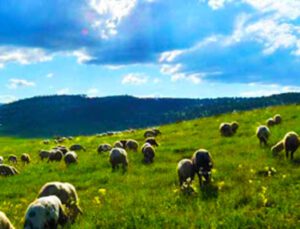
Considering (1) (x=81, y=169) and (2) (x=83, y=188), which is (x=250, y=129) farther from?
(2) (x=83, y=188)

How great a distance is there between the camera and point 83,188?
27609 mm

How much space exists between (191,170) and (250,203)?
5381 mm

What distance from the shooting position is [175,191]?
21.8 metres

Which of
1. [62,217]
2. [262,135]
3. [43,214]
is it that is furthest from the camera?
[262,135]

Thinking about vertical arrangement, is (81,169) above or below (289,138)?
below

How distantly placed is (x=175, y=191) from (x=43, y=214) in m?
7.14

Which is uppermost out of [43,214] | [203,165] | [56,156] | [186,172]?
Result: [203,165]

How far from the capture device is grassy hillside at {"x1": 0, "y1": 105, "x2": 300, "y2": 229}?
1716 cm

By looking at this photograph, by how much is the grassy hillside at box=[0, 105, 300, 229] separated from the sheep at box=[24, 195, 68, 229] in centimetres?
107

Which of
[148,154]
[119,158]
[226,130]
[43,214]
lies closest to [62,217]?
[43,214]

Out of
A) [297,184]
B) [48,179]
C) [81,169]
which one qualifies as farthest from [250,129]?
[297,184]

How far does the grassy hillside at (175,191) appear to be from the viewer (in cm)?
1716

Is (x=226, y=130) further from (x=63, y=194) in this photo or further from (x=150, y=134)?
(x=63, y=194)

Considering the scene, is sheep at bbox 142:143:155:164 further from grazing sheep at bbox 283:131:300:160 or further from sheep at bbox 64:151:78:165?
grazing sheep at bbox 283:131:300:160
